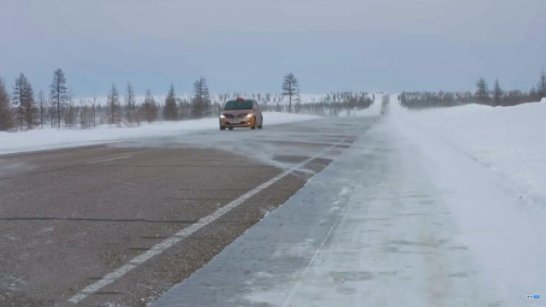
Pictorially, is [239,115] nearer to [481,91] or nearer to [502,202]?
[502,202]

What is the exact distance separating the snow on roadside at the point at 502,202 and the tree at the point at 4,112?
269 feet

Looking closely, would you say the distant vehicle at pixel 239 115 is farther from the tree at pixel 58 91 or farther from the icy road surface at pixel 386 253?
the tree at pixel 58 91

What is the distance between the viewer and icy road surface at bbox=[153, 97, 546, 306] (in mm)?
4652

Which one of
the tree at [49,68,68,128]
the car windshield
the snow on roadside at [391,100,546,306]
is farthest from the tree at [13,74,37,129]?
the snow on roadside at [391,100,546,306]

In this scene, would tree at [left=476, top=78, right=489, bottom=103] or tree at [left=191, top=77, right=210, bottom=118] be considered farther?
tree at [left=476, top=78, right=489, bottom=103]

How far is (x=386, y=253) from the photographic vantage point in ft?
19.5

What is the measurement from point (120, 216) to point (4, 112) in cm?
9092

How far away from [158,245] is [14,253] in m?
1.40

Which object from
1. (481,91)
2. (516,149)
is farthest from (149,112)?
(481,91)

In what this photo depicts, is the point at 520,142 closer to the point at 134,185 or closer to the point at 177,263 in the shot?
the point at 134,185

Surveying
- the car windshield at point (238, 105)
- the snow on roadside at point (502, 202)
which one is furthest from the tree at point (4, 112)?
the snow on roadside at point (502, 202)

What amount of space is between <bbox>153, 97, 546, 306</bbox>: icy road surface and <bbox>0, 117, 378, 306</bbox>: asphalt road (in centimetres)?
A: 37

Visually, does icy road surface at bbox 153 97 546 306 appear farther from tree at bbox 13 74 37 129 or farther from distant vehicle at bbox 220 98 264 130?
tree at bbox 13 74 37 129

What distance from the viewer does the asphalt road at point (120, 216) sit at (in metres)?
4.98
